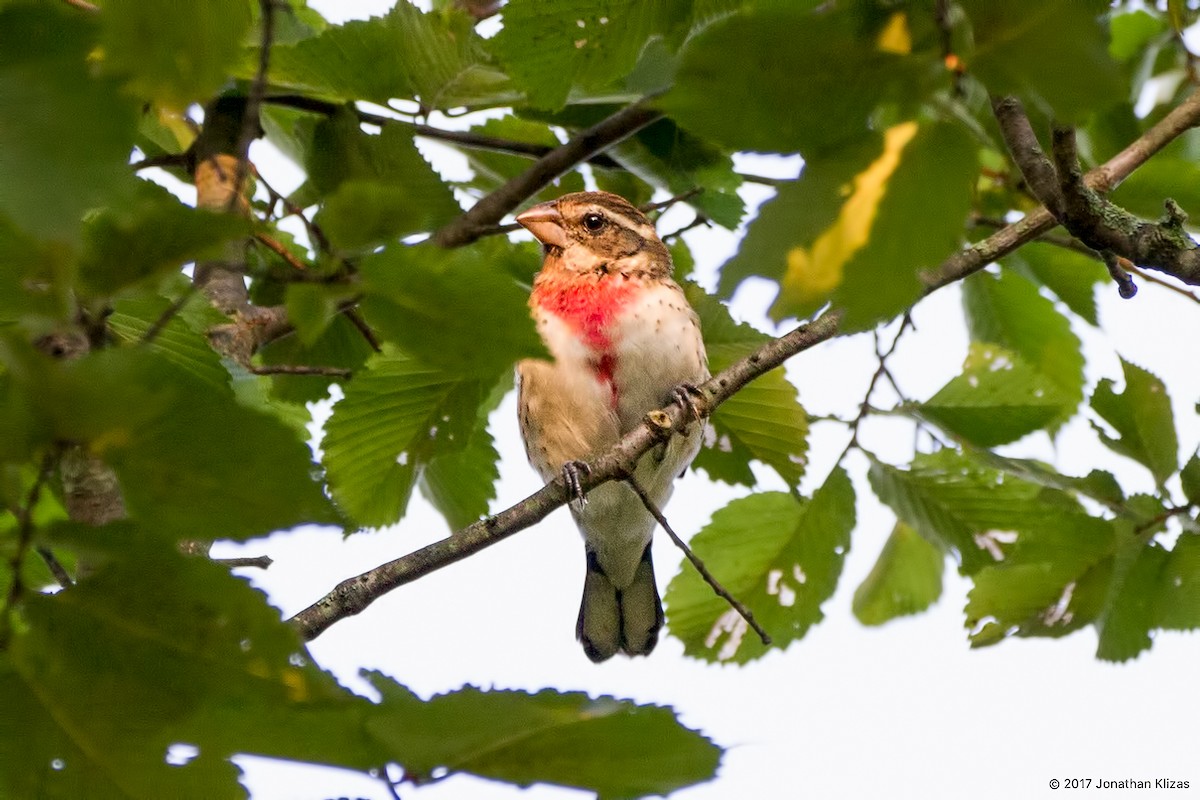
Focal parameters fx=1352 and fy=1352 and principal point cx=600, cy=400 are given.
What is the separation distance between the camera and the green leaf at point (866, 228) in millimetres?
1852

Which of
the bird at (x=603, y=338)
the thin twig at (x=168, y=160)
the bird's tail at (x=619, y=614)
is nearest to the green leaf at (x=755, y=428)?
the bird at (x=603, y=338)

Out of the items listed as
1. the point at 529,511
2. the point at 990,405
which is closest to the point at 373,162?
the point at 529,511

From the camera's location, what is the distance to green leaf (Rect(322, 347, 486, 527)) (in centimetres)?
474

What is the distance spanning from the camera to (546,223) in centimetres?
608

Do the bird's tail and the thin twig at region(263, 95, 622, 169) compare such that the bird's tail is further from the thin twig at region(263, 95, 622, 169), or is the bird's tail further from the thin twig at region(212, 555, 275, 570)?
the thin twig at region(212, 555, 275, 570)

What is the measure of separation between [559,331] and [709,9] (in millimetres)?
2823

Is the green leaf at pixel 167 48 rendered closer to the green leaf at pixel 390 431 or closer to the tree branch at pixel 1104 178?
the tree branch at pixel 1104 178

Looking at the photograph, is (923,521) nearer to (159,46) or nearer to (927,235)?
(927,235)

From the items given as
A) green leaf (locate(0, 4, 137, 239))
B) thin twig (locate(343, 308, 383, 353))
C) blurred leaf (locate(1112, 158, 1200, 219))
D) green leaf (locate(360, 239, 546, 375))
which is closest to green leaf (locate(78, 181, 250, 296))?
green leaf (locate(0, 4, 137, 239))

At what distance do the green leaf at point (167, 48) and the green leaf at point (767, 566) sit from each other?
3588 mm

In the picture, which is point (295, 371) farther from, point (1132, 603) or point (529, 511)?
point (1132, 603)

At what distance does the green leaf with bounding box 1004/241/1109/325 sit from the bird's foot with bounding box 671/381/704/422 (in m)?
1.47

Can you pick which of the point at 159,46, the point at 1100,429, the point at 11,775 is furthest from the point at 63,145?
the point at 1100,429

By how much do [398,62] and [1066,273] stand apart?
2841 millimetres
